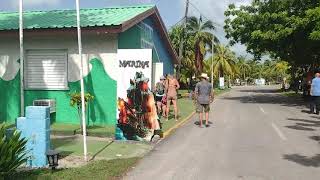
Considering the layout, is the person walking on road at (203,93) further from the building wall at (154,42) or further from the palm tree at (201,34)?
the palm tree at (201,34)

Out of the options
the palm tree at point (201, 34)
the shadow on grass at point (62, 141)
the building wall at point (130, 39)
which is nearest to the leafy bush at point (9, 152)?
the shadow on grass at point (62, 141)

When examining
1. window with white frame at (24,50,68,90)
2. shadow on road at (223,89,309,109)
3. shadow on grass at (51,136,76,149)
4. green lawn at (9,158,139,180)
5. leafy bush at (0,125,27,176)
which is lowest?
green lawn at (9,158,139,180)

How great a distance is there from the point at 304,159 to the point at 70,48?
8.84 metres

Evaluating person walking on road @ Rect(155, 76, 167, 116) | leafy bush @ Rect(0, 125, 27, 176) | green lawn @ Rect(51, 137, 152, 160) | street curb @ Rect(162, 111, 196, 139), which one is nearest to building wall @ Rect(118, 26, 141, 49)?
person walking on road @ Rect(155, 76, 167, 116)

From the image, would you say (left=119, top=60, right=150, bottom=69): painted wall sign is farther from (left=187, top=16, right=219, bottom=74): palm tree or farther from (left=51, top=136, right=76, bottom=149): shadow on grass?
(left=187, top=16, right=219, bottom=74): palm tree

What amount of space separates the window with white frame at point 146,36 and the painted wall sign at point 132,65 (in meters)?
5.77

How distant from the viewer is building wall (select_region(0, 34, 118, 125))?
53.0 ft

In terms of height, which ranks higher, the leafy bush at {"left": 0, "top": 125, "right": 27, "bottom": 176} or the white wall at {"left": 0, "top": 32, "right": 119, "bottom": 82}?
the white wall at {"left": 0, "top": 32, "right": 119, "bottom": 82}

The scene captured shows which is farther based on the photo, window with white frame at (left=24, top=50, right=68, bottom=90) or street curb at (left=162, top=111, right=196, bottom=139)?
window with white frame at (left=24, top=50, right=68, bottom=90)

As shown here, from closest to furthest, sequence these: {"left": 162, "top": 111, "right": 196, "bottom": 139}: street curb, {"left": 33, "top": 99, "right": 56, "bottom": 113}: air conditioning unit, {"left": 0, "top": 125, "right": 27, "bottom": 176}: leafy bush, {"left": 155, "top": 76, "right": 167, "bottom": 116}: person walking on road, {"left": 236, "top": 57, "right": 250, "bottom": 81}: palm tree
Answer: {"left": 0, "top": 125, "right": 27, "bottom": 176}: leafy bush, {"left": 162, "top": 111, "right": 196, "bottom": 139}: street curb, {"left": 33, "top": 99, "right": 56, "bottom": 113}: air conditioning unit, {"left": 155, "top": 76, "right": 167, "bottom": 116}: person walking on road, {"left": 236, "top": 57, "right": 250, "bottom": 81}: palm tree

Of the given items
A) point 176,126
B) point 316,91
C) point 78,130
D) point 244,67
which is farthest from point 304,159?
point 244,67

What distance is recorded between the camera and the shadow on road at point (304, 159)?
9.99 meters

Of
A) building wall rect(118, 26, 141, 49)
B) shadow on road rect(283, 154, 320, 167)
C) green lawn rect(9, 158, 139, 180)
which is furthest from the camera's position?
building wall rect(118, 26, 141, 49)

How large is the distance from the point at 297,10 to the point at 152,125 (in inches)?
691
